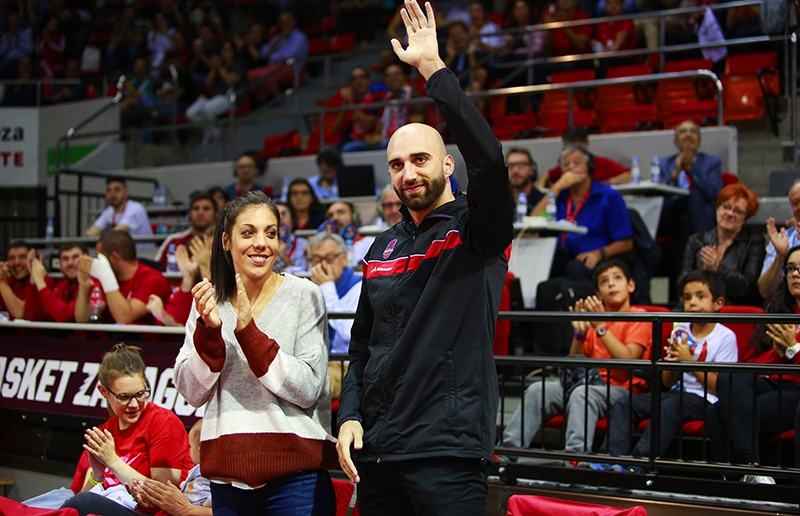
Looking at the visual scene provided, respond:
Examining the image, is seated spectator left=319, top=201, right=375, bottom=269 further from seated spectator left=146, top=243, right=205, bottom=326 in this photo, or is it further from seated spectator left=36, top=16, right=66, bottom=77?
seated spectator left=36, top=16, right=66, bottom=77

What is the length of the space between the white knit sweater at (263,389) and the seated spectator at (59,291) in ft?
11.3

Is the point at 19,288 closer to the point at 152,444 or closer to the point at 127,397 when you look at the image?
the point at 127,397

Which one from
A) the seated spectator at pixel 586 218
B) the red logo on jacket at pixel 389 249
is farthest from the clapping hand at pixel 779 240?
the red logo on jacket at pixel 389 249

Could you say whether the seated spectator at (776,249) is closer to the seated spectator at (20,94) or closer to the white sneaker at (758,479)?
the white sneaker at (758,479)

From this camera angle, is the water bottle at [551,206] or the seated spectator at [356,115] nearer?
the water bottle at [551,206]

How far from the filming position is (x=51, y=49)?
1485 centimetres

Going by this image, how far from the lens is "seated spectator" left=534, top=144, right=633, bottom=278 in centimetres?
595

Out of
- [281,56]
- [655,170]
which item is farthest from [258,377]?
[281,56]

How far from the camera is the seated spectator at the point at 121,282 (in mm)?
5031

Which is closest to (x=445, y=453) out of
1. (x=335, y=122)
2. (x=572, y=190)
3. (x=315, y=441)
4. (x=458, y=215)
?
(x=315, y=441)

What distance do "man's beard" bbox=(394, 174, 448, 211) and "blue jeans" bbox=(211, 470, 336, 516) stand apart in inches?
34.4

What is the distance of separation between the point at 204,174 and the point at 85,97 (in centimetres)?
444

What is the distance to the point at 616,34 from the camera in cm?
946

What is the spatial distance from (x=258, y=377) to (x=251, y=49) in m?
11.8
